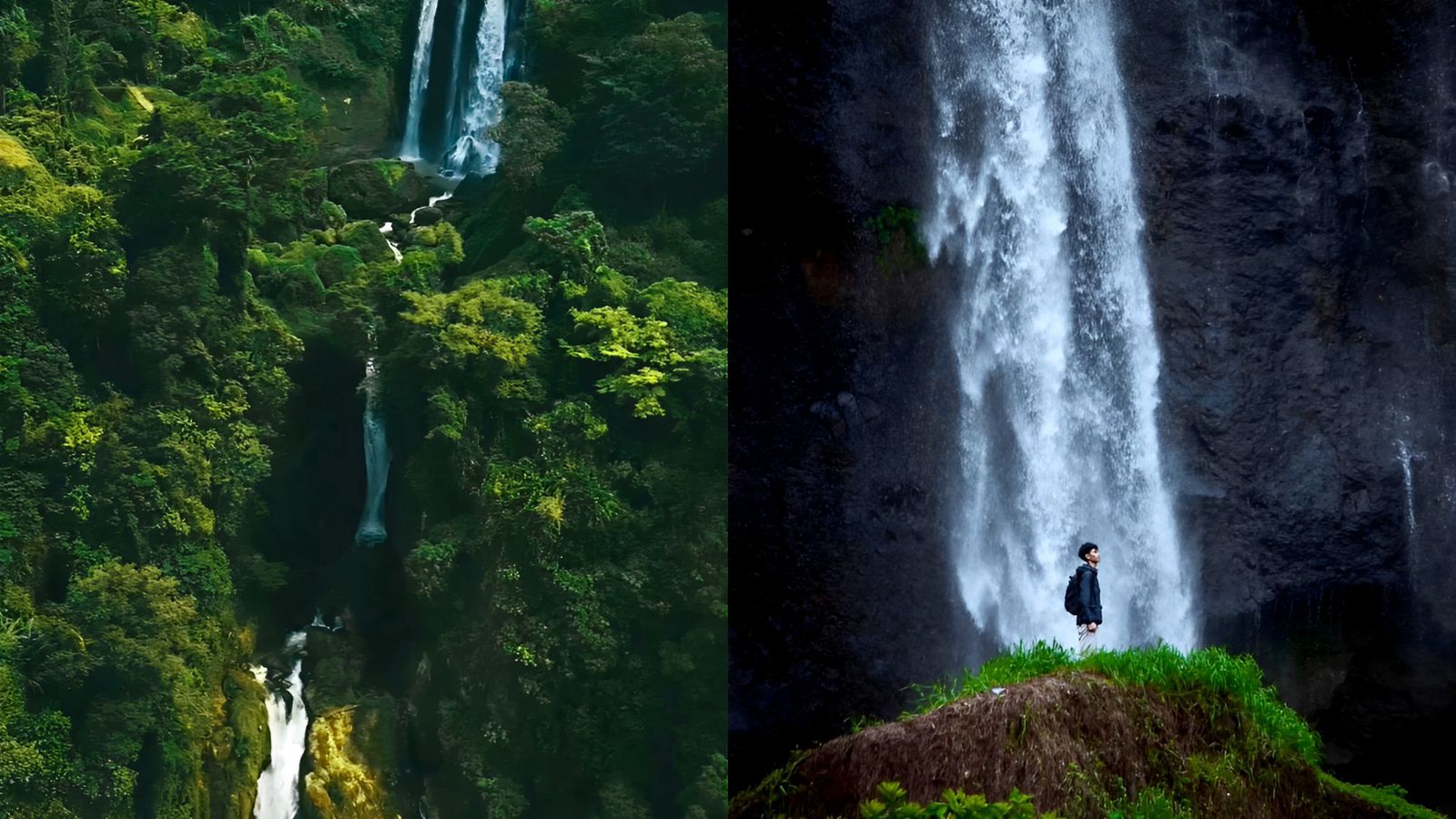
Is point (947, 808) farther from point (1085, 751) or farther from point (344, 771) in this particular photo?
point (344, 771)

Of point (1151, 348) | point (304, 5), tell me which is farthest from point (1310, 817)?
point (304, 5)

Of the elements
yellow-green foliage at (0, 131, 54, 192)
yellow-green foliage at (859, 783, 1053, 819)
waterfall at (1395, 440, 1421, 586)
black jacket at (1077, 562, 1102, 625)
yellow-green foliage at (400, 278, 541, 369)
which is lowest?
yellow-green foliage at (859, 783, 1053, 819)

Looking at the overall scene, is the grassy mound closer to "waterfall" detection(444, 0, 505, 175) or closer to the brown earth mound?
the brown earth mound

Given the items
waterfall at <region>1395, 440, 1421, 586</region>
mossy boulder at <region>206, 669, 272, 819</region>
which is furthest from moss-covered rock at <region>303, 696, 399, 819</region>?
waterfall at <region>1395, 440, 1421, 586</region>

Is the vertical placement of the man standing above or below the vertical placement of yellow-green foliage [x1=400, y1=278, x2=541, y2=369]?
below

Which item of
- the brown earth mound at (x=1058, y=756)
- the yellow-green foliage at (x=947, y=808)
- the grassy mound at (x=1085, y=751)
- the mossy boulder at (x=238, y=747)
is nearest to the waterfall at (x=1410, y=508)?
the grassy mound at (x=1085, y=751)

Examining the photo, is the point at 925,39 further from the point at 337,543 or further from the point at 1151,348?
the point at 337,543
